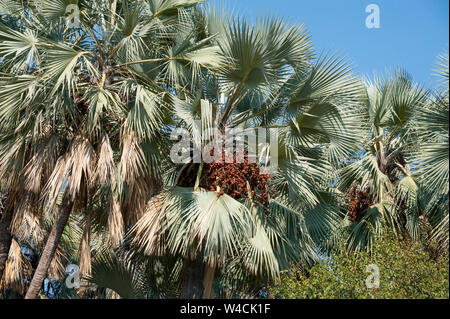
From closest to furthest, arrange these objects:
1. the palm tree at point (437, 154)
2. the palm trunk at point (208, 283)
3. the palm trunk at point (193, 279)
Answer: the palm tree at point (437, 154) < the palm trunk at point (208, 283) < the palm trunk at point (193, 279)

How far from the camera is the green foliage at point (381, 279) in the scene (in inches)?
269

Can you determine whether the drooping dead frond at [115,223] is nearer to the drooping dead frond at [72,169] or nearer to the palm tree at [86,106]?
the palm tree at [86,106]

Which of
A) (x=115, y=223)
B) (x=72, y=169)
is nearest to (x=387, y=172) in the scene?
(x=115, y=223)

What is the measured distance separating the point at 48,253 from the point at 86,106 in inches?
76.1

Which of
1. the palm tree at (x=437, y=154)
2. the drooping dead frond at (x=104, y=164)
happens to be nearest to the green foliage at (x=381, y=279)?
the palm tree at (x=437, y=154)

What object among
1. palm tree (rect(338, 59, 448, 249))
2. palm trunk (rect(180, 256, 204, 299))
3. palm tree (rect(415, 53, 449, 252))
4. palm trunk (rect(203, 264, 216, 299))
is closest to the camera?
palm tree (rect(415, 53, 449, 252))

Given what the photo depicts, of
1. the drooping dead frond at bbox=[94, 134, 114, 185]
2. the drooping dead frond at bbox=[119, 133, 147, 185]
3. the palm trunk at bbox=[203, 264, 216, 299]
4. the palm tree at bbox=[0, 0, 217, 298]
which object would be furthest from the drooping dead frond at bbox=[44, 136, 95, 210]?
the palm trunk at bbox=[203, 264, 216, 299]

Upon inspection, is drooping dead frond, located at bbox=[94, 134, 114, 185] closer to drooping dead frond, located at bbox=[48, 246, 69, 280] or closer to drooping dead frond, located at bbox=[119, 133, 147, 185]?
drooping dead frond, located at bbox=[119, 133, 147, 185]

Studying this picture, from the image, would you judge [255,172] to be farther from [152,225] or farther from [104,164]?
[104,164]

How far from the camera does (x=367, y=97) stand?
9.84m

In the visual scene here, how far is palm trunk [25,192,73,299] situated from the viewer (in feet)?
23.6

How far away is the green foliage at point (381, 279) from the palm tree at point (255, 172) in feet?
2.01

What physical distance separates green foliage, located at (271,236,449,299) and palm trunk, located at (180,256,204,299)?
43.1 inches
